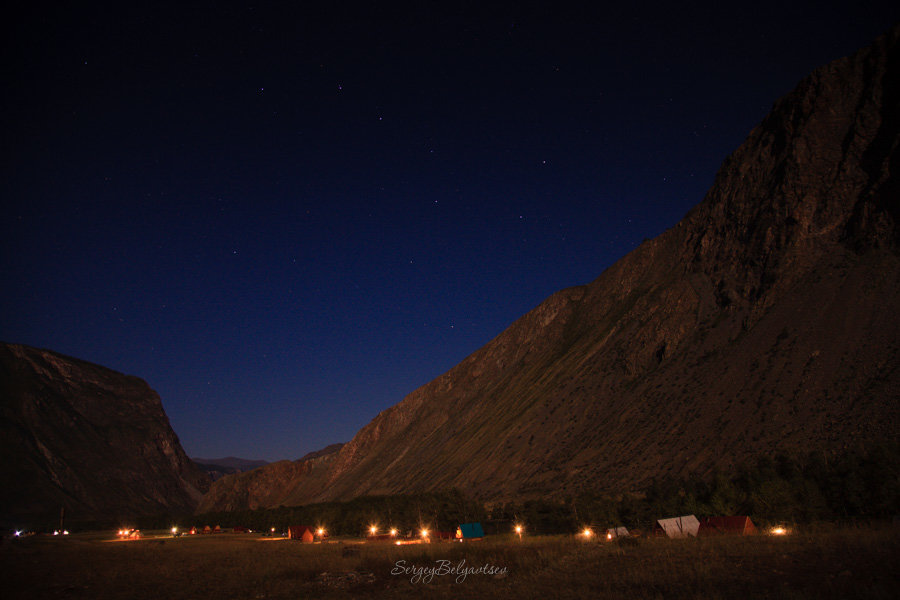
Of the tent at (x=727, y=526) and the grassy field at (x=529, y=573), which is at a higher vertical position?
the grassy field at (x=529, y=573)

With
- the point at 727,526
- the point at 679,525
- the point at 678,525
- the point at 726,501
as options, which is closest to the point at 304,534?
the point at 678,525

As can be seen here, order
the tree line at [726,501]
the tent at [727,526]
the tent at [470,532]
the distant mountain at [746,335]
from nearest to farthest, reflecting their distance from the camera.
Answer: the tent at [727,526] → the tree line at [726,501] → the tent at [470,532] → the distant mountain at [746,335]

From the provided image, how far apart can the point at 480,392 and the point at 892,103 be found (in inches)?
3860

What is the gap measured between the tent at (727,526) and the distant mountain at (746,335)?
16768 millimetres

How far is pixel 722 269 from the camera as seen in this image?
85812 millimetres

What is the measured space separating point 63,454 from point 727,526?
188917mm

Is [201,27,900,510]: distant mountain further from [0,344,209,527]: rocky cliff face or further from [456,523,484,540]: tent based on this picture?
[0,344,209,527]: rocky cliff face

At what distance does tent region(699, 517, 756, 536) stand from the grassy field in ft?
36.8

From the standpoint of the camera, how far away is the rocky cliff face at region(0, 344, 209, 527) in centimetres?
13388

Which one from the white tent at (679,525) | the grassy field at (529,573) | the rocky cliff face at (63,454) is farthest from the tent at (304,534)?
the rocky cliff face at (63,454)

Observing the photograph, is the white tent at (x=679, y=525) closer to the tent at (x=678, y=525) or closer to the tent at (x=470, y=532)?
the tent at (x=678, y=525)

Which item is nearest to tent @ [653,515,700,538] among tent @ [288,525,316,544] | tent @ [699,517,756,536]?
tent @ [699,517,756,536]

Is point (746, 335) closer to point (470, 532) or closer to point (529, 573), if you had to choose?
point (470, 532)

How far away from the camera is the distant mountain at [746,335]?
5428cm
